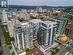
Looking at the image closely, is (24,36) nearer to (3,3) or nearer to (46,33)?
(46,33)

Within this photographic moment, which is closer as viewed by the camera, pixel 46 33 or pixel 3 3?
pixel 46 33

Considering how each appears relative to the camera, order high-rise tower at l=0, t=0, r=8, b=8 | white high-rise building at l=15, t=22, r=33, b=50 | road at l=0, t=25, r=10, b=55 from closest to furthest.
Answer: white high-rise building at l=15, t=22, r=33, b=50, road at l=0, t=25, r=10, b=55, high-rise tower at l=0, t=0, r=8, b=8

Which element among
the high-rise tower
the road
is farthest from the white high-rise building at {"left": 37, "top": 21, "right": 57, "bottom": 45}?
the high-rise tower

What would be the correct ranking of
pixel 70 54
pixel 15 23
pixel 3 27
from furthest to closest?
1. pixel 3 27
2. pixel 15 23
3. pixel 70 54

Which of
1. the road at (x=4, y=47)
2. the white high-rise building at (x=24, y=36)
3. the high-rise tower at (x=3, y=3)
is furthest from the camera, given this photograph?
the high-rise tower at (x=3, y=3)

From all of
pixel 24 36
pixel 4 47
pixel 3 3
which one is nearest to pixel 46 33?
pixel 24 36

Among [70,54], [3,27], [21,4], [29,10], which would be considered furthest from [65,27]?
[3,27]

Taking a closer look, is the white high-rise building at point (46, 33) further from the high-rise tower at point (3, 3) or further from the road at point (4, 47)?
the high-rise tower at point (3, 3)

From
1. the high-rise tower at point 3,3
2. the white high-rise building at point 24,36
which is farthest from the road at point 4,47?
the high-rise tower at point 3,3

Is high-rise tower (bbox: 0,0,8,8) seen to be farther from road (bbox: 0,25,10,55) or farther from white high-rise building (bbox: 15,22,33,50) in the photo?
white high-rise building (bbox: 15,22,33,50)

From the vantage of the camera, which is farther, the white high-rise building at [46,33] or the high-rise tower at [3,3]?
the high-rise tower at [3,3]

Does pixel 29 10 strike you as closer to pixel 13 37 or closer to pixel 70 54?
pixel 13 37
